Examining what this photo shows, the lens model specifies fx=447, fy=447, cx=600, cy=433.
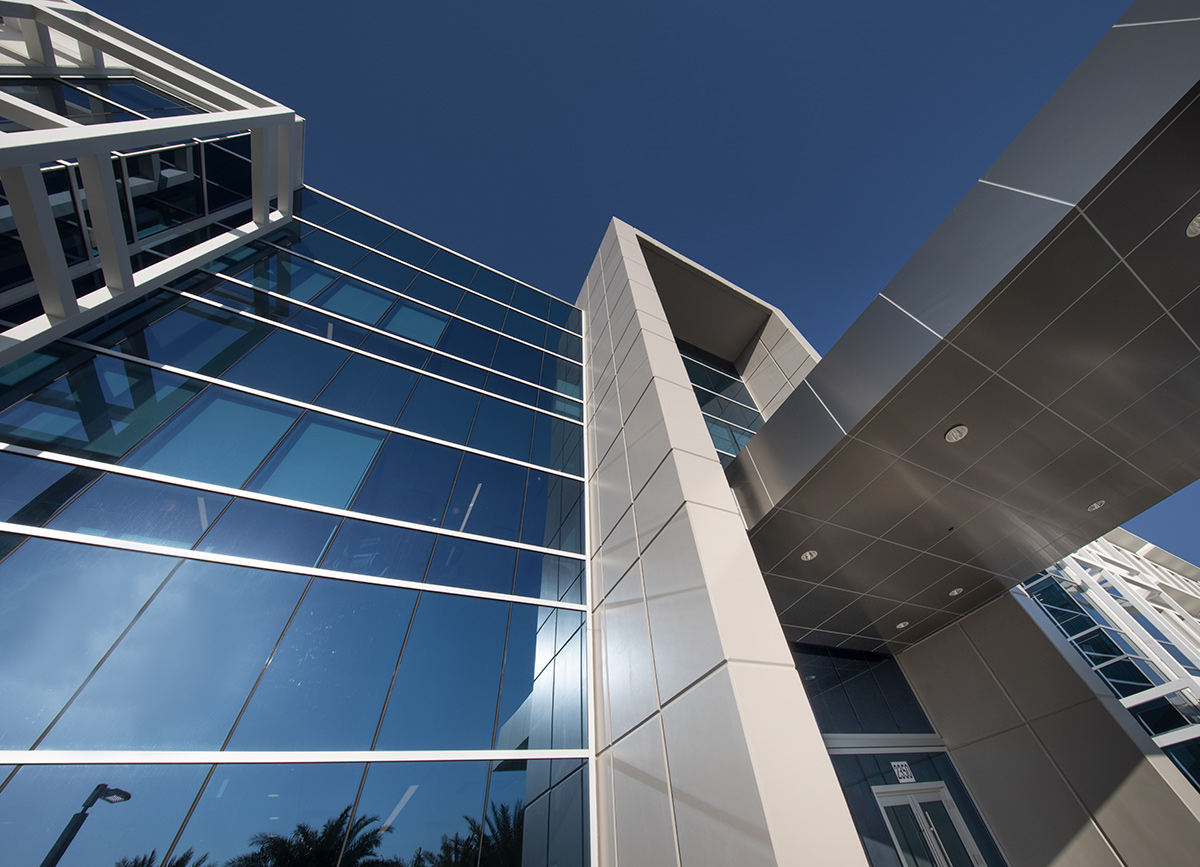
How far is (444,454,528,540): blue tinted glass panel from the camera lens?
8.34 m

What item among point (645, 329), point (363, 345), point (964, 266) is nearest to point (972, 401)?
point (964, 266)

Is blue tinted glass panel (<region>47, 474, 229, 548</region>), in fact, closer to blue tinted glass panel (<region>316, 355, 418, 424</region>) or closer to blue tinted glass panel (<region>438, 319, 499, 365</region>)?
blue tinted glass panel (<region>316, 355, 418, 424</region>)

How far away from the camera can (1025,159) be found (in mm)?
5012

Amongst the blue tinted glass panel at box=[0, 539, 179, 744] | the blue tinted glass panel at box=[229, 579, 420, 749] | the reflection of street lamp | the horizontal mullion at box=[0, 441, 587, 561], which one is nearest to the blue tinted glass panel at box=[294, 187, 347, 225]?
the horizontal mullion at box=[0, 441, 587, 561]

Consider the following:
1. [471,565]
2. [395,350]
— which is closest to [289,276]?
[395,350]

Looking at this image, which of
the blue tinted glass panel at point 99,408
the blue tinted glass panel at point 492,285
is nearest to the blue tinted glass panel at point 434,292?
the blue tinted glass panel at point 492,285

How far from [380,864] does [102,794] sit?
265 cm

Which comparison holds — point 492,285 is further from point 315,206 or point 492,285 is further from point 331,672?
point 331,672

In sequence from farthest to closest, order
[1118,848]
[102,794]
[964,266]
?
[1118,848] < [964,266] < [102,794]

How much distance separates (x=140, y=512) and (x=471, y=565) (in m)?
4.41

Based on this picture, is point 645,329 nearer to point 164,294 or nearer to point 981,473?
point 981,473

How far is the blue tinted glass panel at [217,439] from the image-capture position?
658 cm

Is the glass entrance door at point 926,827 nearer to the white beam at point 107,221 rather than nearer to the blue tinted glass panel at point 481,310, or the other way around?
the blue tinted glass panel at point 481,310

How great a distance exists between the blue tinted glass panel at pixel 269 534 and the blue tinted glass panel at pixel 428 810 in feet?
10.1
